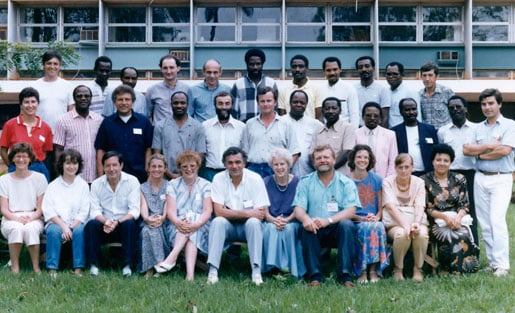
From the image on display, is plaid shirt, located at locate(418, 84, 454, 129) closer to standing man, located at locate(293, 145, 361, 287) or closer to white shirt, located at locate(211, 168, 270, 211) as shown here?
standing man, located at locate(293, 145, 361, 287)

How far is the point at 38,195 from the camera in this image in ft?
23.4

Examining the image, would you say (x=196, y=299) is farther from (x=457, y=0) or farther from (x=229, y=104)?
(x=457, y=0)

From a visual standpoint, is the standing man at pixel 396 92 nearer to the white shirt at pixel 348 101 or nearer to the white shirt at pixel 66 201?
the white shirt at pixel 348 101

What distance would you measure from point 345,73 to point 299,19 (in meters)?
3.17

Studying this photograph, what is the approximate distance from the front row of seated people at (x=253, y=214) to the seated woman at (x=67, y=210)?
0.04ft

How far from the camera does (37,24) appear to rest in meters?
25.8

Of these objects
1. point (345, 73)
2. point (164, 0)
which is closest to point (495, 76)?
point (345, 73)

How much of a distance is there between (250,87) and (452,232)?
3.39 metres

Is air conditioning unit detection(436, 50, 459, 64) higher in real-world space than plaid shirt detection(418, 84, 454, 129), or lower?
higher

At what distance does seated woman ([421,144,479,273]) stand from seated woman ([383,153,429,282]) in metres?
0.18

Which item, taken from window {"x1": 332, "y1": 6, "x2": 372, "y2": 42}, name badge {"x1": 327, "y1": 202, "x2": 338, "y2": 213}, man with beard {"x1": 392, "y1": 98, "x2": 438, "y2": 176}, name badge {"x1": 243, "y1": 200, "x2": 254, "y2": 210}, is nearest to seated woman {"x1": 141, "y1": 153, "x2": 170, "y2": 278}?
name badge {"x1": 243, "y1": 200, "x2": 254, "y2": 210}

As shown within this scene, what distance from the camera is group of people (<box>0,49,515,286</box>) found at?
21.6 feet

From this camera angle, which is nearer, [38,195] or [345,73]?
[38,195]

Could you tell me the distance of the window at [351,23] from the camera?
24.7 meters
